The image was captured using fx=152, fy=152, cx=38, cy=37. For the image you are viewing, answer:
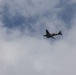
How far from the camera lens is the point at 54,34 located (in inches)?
6398

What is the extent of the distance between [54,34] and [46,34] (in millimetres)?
8730

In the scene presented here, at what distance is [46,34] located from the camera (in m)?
161
